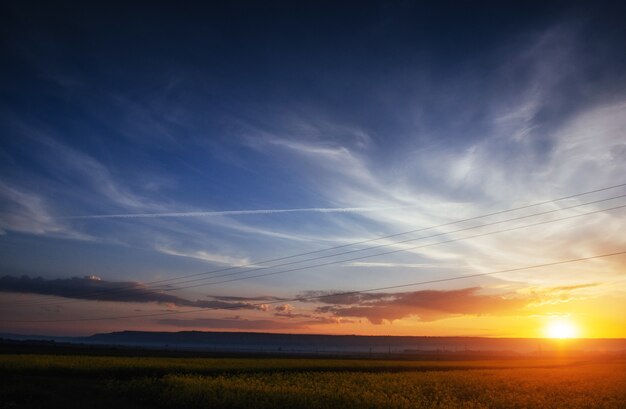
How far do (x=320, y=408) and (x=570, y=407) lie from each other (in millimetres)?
15097

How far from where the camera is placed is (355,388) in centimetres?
3044

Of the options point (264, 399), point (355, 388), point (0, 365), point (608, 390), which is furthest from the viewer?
point (0, 365)

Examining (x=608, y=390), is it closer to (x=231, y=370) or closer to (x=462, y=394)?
(x=462, y=394)

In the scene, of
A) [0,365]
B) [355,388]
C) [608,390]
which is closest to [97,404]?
[355,388]

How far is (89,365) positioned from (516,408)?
40.3 meters

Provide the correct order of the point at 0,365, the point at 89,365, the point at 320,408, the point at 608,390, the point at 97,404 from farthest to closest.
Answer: the point at 89,365
the point at 0,365
the point at 608,390
the point at 97,404
the point at 320,408

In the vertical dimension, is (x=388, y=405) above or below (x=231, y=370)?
above

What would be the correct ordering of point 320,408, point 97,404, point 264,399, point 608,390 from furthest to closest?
point 608,390, point 97,404, point 264,399, point 320,408

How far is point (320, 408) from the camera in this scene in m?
22.5

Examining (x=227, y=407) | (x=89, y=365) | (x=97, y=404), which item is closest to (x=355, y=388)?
(x=227, y=407)

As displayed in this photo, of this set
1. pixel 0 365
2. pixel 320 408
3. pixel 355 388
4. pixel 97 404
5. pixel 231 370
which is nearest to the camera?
pixel 320 408

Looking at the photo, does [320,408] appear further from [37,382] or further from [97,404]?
[37,382]

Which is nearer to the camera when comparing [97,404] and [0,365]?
[97,404]

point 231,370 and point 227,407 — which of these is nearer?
point 227,407
